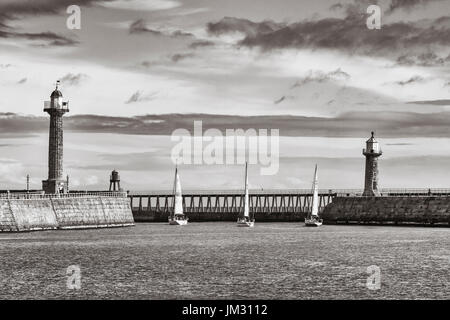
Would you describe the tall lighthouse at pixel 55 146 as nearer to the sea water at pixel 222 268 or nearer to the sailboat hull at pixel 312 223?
the sea water at pixel 222 268

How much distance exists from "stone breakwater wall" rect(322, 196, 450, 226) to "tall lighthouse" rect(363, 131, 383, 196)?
156cm

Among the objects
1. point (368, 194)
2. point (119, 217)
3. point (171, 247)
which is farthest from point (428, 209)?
point (171, 247)

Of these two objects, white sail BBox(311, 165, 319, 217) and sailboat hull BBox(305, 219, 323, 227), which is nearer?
sailboat hull BBox(305, 219, 323, 227)

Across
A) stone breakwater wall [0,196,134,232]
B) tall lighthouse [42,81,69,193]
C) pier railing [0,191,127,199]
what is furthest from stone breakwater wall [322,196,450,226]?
tall lighthouse [42,81,69,193]

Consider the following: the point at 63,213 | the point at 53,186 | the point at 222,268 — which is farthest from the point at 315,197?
the point at 222,268

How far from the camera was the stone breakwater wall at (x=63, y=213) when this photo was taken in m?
112

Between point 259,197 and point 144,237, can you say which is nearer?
point 144,237

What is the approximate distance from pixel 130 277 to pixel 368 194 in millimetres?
93540

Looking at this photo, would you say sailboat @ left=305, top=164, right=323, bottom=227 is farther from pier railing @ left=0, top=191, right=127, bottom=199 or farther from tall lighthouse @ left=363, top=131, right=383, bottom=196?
pier railing @ left=0, top=191, right=127, bottom=199

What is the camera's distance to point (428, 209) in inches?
5738

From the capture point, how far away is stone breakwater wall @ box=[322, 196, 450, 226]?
14438 cm
